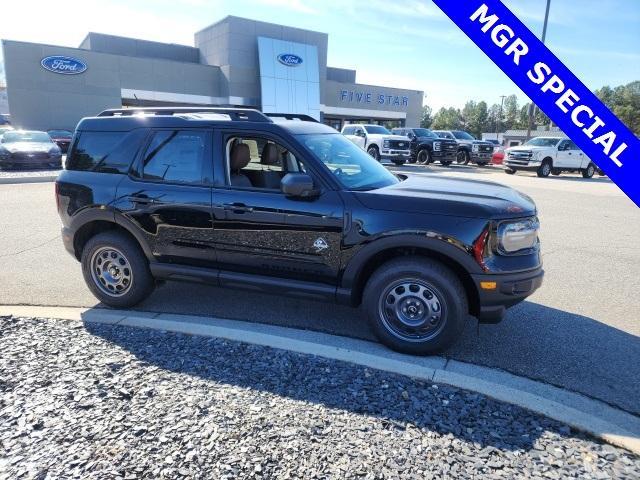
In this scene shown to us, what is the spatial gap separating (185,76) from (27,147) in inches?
943

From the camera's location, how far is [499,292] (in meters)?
3.43

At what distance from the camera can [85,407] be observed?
2818 millimetres

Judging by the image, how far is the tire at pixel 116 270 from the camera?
4.42m

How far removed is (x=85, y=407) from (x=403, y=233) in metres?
2.45

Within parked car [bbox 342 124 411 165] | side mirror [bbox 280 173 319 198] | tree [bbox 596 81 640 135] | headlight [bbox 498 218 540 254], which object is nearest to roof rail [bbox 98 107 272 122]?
side mirror [bbox 280 173 319 198]

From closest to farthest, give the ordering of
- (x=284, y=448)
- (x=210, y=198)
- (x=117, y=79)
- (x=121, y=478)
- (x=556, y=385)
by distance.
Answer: (x=121, y=478)
(x=284, y=448)
(x=556, y=385)
(x=210, y=198)
(x=117, y=79)

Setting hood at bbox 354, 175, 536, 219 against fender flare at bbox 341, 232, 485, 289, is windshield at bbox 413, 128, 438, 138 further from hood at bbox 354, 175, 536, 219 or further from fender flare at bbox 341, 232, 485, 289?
fender flare at bbox 341, 232, 485, 289

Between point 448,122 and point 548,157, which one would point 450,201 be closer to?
point 548,157

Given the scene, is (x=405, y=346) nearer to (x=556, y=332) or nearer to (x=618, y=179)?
(x=556, y=332)

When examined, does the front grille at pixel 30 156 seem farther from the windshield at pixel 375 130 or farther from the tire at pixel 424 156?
the tire at pixel 424 156

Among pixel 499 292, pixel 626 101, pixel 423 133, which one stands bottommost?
pixel 499 292

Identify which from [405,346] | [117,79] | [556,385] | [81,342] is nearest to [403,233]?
[405,346]

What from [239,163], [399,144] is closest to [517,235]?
[239,163]

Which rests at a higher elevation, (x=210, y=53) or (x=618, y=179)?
(x=210, y=53)
